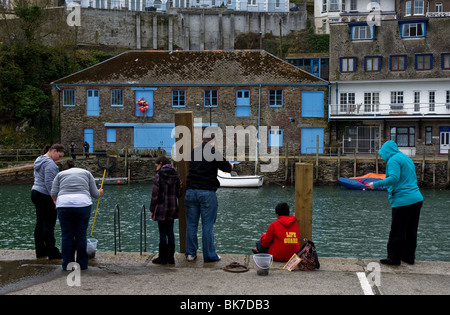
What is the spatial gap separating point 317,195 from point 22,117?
2623 centimetres

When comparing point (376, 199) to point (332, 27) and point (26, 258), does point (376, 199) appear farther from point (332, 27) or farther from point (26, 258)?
point (26, 258)

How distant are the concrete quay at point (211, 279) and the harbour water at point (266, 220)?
29.0ft

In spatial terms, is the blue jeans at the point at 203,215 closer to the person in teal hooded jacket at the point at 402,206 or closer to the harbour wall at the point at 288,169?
the person in teal hooded jacket at the point at 402,206

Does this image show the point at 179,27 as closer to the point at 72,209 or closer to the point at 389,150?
the point at 389,150

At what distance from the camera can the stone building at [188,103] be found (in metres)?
42.8

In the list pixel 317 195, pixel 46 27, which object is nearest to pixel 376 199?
pixel 317 195

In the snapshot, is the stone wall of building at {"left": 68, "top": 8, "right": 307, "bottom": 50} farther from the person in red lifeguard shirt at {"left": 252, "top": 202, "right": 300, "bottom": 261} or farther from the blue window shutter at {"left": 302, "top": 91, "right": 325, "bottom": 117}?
the person in red lifeguard shirt at {"left": 252, "top": 202, "right": 300, "bottom": 261}

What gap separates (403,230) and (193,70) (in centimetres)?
3782

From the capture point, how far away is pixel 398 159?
7.82m

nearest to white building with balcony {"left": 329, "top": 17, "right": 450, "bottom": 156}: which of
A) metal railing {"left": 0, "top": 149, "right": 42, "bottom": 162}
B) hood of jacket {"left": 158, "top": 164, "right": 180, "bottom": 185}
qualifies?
metal railing {"left": 0, "top": 149, "right": 42, "bottom": 162}

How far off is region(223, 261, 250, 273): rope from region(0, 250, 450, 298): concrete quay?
0.10 meters

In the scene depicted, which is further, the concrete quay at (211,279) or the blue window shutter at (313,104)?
the blue window shutter at (313,104)
